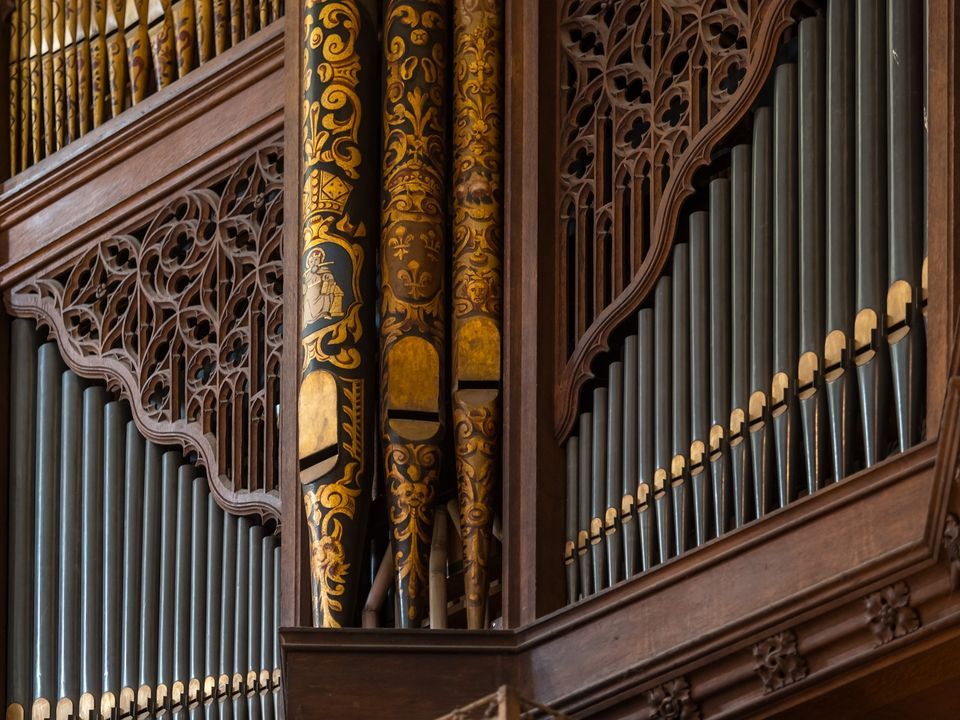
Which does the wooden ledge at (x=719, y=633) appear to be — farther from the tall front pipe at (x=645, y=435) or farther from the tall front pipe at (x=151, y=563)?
the tall front pipe at (x=151, y=563)

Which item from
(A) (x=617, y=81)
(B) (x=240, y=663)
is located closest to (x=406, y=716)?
(B) (x=240, y=663)

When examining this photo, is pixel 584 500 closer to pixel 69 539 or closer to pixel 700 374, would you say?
pixel 700 374

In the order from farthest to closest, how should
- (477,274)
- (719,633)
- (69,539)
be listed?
1. (69,539)
2. (477,274)
3. (719,633)

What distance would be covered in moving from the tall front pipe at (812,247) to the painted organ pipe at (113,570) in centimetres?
224

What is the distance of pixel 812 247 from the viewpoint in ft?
23.9

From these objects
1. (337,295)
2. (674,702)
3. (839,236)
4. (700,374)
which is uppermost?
(337,295)

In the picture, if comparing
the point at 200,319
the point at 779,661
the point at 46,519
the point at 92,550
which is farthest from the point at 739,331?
the point at 46,519

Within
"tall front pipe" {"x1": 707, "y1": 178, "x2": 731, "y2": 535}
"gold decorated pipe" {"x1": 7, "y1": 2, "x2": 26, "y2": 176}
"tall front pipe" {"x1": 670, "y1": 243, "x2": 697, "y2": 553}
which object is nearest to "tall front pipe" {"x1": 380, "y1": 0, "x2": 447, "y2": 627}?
"tall front pipe" {"x1": 670, "y1": 243, "x2": 697, "y2": 553}

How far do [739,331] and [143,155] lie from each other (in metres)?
2.87

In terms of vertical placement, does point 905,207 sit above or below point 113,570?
above

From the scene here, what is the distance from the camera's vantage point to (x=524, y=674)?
764cm

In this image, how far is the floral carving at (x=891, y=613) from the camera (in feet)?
21.9

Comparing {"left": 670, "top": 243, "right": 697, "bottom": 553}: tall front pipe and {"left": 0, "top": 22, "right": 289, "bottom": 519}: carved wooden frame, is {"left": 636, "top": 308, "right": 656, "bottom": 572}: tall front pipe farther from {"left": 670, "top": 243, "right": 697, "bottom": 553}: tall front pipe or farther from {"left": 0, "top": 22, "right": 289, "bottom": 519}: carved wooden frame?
{"left": 0, "top": 22, "right": 289, "bottom": 519}: carved wooden frame

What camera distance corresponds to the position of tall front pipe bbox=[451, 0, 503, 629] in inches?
314
